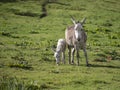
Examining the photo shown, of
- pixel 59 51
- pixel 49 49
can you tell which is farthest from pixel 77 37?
pixel 49 49

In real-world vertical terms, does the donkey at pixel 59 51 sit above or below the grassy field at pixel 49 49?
above

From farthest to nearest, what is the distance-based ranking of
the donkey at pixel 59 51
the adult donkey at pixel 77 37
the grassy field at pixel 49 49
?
the donkey at pixel 59 51 < the adult donkey at pixel 77 37 < the grassy field at pixel 49 49

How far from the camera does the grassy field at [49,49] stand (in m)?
16.6

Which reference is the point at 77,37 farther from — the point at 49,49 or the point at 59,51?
the point at 49,49

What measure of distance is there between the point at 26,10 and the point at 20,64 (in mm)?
35977

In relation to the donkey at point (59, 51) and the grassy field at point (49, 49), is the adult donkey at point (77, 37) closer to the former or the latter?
the donkey at point (59, 51)

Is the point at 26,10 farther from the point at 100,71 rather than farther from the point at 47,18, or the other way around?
the point at 100,71

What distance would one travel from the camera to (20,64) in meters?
20.0

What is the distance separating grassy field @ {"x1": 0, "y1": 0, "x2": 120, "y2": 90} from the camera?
54.6 ft

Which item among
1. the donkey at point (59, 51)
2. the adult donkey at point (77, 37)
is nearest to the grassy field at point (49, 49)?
the donkey at point (59, 51)

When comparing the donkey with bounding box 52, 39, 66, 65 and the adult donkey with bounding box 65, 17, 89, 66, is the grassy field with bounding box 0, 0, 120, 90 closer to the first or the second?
the donkey with bounding box 52, 39, 66, 65

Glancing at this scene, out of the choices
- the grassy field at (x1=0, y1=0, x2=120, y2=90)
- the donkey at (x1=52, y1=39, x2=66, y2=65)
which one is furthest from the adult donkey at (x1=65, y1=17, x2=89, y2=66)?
the grassy field at (x1=0, y1=0, x2=120, y2=90)

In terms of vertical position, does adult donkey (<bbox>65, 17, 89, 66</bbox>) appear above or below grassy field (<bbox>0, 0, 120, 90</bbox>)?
above

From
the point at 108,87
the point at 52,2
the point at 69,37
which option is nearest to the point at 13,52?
the point at 69,37
